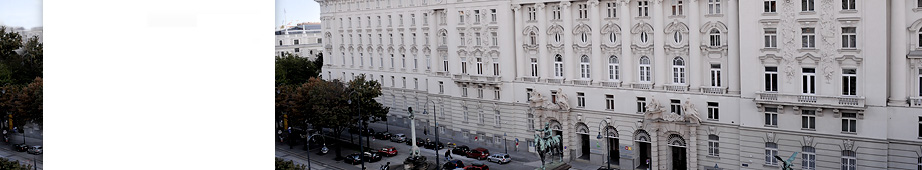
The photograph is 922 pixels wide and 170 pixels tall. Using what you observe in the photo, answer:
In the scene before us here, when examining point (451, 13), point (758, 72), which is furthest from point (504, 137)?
point (758, 72)

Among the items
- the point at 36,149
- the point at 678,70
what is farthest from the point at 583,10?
the point at 36,149

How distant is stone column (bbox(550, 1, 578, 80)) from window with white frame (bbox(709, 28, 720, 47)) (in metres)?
5.24

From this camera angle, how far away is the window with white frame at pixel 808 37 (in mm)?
23203

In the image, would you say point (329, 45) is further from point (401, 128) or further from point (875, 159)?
point (875, 159)

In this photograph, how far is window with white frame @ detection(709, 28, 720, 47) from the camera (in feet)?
83.9

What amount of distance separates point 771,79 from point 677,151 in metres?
4.40

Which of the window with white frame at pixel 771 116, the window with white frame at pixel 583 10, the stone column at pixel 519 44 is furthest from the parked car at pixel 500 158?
the window with white frame at pixel 771 116

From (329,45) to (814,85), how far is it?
83.4ft

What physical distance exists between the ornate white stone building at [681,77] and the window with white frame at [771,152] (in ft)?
0.12

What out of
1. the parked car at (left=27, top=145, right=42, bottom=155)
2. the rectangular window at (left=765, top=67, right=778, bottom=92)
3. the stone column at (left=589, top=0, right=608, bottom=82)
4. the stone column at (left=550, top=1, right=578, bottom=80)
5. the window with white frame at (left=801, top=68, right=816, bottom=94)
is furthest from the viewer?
the stone column at (left=550, top=1, right=578, bottom=80)

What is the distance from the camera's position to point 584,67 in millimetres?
29672

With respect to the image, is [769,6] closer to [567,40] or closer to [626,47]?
[626,47]

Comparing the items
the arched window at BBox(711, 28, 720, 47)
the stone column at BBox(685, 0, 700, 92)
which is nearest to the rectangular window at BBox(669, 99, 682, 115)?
the stone column at BBox(685, 0, 700, 92)

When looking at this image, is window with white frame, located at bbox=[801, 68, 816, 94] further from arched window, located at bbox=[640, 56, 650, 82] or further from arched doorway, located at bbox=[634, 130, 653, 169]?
arched doorway, located at bbox=[634, 130, 653, 169]
